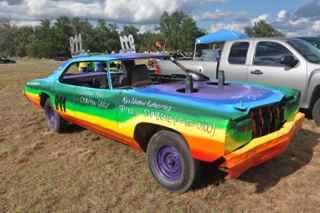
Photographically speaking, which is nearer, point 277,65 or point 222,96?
point 222,96

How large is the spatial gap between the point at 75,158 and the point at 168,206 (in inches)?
78.5

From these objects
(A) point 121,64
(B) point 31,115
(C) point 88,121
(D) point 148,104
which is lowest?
(B) point 31,115

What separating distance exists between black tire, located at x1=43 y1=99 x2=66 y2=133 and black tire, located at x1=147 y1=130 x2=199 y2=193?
8.66 ft

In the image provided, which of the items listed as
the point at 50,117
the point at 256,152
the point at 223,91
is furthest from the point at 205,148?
the point at 50,117

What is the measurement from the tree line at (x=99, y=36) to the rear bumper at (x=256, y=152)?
7482cm

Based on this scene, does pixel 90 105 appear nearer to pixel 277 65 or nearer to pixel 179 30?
pixel 277 65

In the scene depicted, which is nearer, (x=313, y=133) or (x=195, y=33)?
(x=313, y=133)

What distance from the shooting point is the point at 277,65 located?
6.30 metres

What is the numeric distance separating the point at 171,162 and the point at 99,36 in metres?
94.5

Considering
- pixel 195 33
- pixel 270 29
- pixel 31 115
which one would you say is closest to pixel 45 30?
pixel 195 33

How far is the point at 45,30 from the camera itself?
302ft

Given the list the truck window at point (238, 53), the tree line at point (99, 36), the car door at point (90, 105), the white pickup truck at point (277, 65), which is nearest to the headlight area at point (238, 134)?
the car door at point (90, 105)

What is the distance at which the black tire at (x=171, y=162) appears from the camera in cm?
335

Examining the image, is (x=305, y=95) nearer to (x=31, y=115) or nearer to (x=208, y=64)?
(x=208, y=64)
